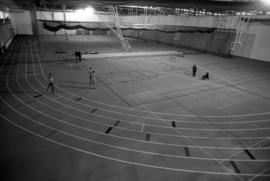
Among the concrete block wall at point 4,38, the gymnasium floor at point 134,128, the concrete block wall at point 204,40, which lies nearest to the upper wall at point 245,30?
the concrete block wall at point 204,40

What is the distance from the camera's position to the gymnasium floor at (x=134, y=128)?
638cm

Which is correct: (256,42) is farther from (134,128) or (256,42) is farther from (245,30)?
(134,128)

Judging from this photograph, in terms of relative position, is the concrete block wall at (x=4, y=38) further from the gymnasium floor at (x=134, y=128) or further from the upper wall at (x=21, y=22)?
the upper wall at (x=21, y=22)

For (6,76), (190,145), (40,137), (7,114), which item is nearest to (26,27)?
(6,76)

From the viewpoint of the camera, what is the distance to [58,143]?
7578mm

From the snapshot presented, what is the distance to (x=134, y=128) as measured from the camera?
347 inches

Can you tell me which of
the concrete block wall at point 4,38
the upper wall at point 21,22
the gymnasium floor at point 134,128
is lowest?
the gymnasium floor at point 134,128

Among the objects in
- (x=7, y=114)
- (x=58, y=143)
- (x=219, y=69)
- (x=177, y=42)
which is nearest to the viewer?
(x=58, y=143)

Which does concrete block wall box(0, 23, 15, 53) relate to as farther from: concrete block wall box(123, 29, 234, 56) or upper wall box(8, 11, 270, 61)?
concrete block wall box(123, 29, 234, 56)

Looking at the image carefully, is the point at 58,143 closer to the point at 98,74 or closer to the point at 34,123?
the point at 34,123

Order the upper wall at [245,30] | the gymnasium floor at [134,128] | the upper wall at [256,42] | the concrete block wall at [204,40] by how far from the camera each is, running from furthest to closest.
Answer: the concrete block wall at [204,40]
the upper wall at [245,30]
the upper wall at [256,42]
the gymnasium floor at [134,128]

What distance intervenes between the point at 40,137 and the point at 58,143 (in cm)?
101

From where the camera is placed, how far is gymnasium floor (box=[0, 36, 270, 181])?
6.38 metres

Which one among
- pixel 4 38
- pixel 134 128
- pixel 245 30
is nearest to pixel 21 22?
pixel 4 38
